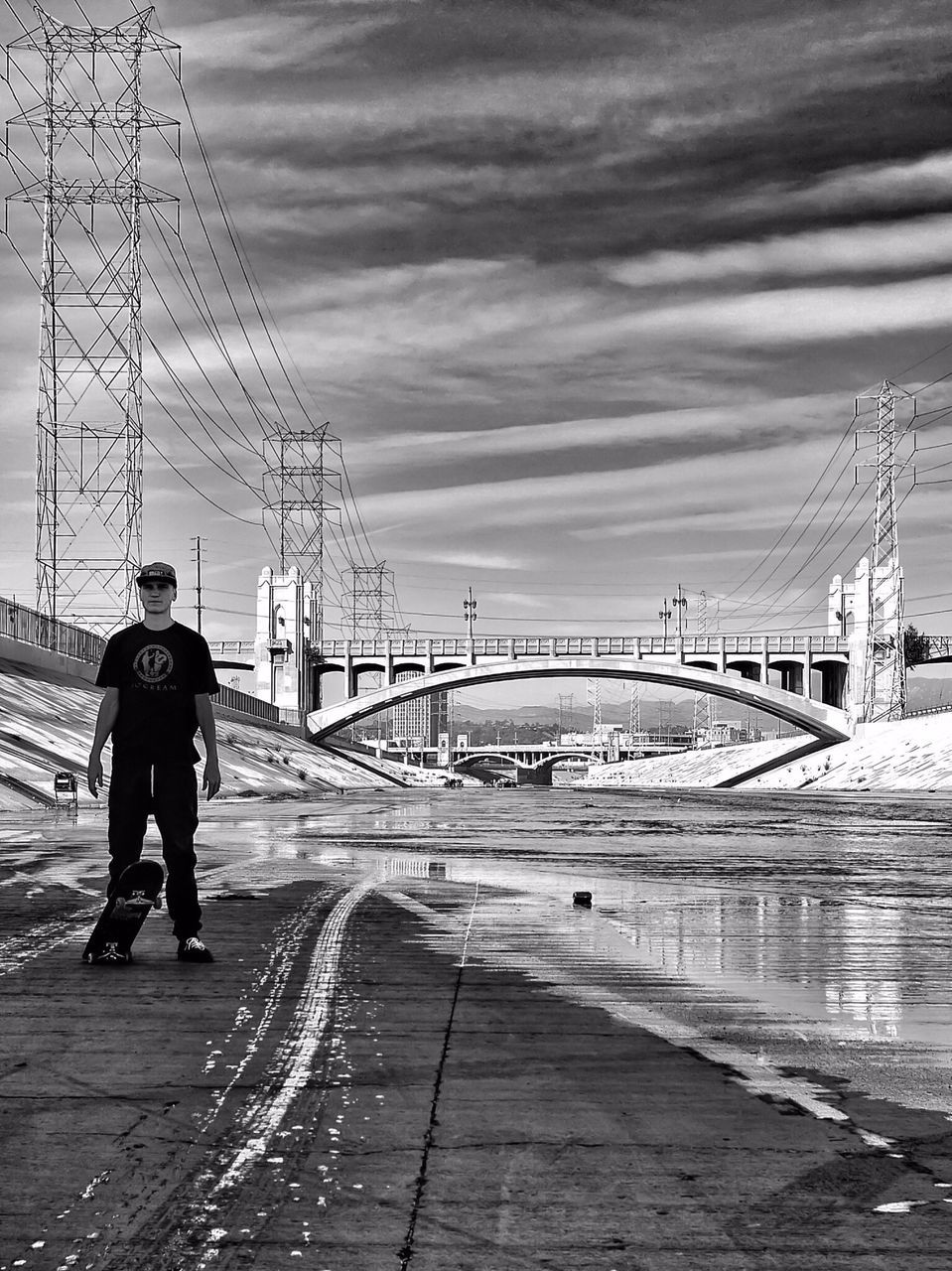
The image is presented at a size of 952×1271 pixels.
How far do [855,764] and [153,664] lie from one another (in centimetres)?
7154

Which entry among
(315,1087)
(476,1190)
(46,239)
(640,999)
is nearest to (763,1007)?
(640,999)

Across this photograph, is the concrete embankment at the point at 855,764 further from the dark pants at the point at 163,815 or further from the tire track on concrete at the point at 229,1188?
the tire track on concrete at the point at 229,1188

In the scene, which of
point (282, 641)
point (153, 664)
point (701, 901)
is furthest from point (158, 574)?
point (282, 641)

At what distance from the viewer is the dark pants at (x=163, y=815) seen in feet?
20.6

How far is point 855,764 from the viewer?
73312mm

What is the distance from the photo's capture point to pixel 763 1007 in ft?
17.5

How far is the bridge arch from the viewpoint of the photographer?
110875 mm

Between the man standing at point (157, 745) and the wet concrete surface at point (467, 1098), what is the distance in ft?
1.65

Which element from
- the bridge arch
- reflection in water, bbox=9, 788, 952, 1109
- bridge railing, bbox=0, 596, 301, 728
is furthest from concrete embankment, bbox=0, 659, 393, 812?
the bridge arch

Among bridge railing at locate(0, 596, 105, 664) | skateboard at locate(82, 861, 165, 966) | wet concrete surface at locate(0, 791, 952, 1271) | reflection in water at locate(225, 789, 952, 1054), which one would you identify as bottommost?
reflection in water at locate(225, 789, 952, 1054)

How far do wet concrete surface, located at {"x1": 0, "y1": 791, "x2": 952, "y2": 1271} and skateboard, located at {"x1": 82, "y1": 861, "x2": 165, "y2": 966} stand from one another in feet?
0.57

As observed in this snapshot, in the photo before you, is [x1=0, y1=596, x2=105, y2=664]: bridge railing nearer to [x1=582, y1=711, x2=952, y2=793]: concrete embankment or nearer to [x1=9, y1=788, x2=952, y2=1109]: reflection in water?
[x1=9, y1=788, x2=952, y2=1109]: reflection in water

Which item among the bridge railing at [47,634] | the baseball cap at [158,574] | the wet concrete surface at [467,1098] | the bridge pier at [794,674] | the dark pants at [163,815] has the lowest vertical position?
the wet concrete surface at [467,1098]

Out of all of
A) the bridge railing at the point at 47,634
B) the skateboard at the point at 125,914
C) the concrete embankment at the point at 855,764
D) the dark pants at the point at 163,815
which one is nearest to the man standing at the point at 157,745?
the dark pants at the point at 163,815
